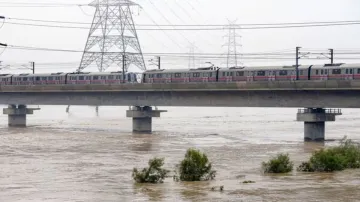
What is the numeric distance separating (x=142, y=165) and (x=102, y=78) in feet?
158

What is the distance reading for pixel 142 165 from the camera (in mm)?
47219

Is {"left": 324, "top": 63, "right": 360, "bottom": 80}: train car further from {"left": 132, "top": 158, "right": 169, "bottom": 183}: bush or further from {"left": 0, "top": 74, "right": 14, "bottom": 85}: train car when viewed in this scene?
{"left": 0, "top": 74, "right": 14, "bottom": 85}: train car

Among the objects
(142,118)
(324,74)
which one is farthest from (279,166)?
(142,118)

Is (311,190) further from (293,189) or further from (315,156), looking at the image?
(315,156)

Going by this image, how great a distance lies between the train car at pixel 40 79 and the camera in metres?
100

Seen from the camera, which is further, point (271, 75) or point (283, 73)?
point (271, 75)

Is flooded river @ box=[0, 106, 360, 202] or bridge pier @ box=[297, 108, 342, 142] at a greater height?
bridge pier @ box=[297, 108, 342, 142]

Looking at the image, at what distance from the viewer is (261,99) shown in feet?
237

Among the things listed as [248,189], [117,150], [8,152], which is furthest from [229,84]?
[248,189]

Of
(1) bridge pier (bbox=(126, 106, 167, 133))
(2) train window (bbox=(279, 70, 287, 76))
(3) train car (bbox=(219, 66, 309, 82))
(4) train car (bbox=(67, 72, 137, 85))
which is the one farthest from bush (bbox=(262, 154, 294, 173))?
(4) train car (bbox=(67, 72, 137, 85))

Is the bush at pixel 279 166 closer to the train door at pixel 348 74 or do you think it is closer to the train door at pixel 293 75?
the train door at pixel 348 74

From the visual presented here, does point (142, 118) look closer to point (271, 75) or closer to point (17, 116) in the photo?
point (271, 75)

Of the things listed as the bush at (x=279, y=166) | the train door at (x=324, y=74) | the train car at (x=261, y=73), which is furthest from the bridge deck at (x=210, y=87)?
the bush at (x=279, y=166)

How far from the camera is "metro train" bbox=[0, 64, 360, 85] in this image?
68875mm
